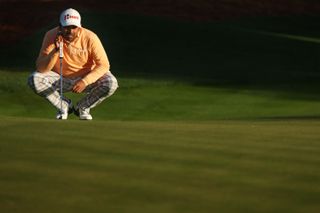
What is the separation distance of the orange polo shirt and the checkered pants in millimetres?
83

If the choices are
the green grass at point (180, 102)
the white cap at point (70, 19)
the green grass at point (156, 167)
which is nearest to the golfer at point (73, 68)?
the white cap at point (70, 19)

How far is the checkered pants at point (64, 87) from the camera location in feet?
29.0

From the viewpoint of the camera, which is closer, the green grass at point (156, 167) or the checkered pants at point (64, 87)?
the green grass at point (156, 167)

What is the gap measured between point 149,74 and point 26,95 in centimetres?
247

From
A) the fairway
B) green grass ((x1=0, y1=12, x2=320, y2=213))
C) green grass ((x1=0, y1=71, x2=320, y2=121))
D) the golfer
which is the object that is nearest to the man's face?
the golfer

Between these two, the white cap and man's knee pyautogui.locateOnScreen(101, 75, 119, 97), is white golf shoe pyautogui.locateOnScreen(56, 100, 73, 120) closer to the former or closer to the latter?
man's knee pyautogui.locateOnScreen(101, 75, 119, 97)

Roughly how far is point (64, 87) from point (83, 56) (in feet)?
1.34

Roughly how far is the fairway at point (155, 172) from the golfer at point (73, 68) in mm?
4191

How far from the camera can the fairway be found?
2637 millimetres

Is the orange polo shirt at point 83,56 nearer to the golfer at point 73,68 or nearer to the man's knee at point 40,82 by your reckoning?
the golfer at point 73,68

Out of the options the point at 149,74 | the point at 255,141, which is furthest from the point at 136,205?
the point at 149,74

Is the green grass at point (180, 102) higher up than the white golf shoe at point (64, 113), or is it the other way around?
the white golf shoe at point (64, 113)

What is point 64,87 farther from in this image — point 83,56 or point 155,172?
point 155,172

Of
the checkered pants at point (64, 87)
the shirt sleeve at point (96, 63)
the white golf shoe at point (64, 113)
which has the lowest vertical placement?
the white golf shoe at point (64, 113)
